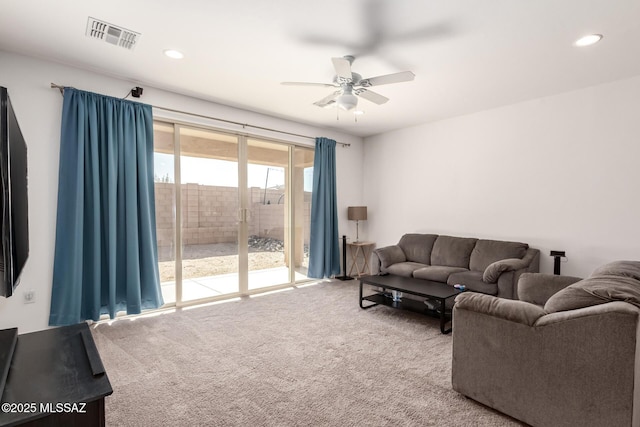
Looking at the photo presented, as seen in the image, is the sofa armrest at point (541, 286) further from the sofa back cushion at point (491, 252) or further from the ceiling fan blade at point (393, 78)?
the ceiling fan blade at point (393, 78)

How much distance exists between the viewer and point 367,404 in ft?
6.56

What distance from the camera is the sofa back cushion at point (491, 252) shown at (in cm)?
390

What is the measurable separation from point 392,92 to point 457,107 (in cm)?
115

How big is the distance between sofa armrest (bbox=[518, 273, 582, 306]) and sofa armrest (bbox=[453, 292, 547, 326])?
109 cm

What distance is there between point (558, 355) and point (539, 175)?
3.03 metres

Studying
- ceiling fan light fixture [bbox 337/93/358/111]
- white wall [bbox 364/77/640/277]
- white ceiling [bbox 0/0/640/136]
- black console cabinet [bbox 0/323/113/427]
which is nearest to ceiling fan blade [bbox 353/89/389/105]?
ceiling fan light fixture [bbox 337/93/358/111]

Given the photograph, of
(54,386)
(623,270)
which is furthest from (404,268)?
(54,386)

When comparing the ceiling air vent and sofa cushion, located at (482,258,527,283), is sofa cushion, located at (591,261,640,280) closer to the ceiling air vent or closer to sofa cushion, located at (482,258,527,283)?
sofa cushion, located at (482,258,527,283)

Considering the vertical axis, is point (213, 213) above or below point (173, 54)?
below

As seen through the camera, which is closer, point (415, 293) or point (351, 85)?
point (351, 85)

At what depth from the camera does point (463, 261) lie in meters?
4.30

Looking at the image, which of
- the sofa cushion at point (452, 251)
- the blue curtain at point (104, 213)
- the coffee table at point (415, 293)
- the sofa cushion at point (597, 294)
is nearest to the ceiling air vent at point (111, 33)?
the blue curtain at point (104, 213)

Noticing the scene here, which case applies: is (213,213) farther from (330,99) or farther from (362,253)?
(362,253)

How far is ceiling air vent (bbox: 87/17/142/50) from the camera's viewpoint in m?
2.41
